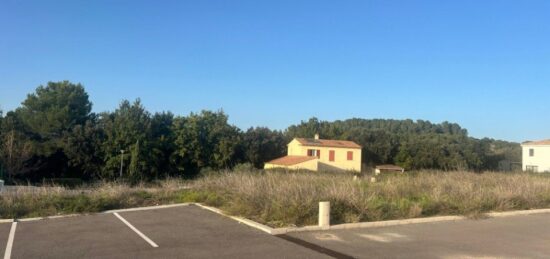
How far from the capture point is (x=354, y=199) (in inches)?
504

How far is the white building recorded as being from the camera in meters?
62.6

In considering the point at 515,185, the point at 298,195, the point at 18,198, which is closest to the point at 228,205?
the point at 298,195

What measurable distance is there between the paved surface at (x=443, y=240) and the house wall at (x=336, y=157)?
1901 inches

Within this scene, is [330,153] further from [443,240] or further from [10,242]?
[10,242]

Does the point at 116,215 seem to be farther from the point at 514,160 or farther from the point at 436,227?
the point at 514,160

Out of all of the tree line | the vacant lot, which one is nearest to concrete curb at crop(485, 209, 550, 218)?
the vacant lot

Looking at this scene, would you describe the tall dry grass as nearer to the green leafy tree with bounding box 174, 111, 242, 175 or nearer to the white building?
the green leafy tree with bounding box 174, 111, 242, 175

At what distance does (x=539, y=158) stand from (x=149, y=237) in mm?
65555

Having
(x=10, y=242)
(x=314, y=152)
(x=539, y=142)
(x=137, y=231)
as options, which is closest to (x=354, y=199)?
(x=137, y=231)

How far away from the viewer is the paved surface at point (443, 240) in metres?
8.96

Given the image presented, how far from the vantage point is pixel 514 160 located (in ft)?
264

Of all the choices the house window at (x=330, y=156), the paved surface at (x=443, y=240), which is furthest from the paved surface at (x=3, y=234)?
the house window at (x=330, y=156)

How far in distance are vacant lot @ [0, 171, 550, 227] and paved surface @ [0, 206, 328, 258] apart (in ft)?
3.21

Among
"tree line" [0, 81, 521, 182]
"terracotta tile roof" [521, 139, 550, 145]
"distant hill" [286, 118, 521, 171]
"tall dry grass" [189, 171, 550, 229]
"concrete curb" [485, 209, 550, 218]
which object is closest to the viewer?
"tall dry grass" [189, 171, 550, 229]
